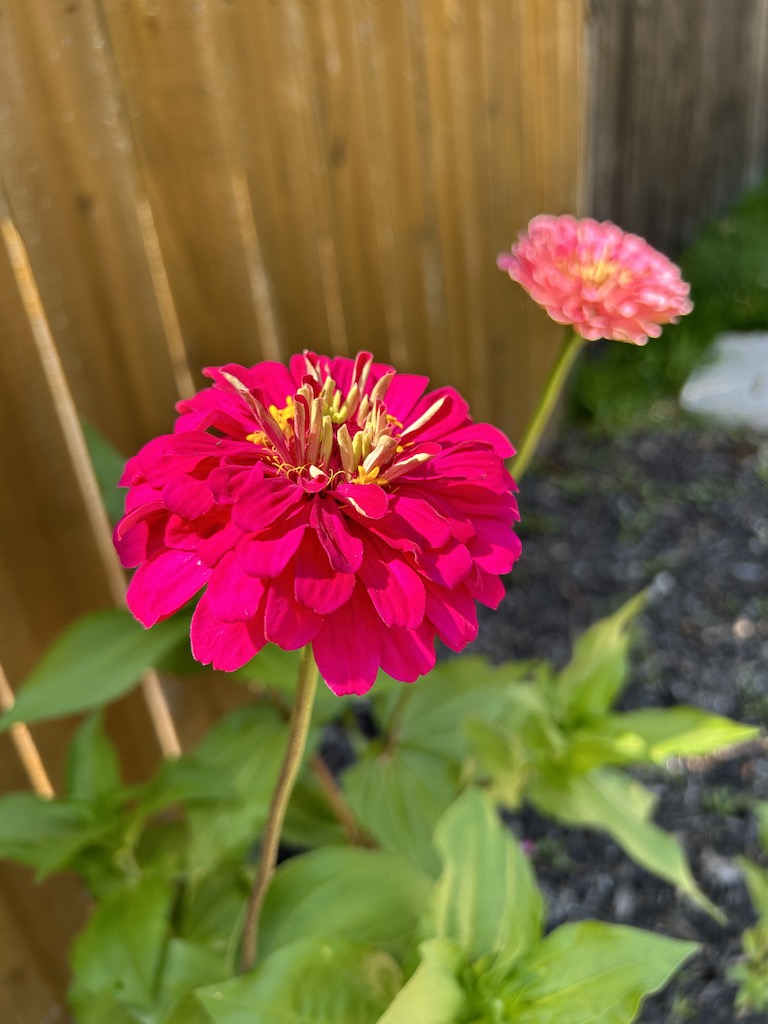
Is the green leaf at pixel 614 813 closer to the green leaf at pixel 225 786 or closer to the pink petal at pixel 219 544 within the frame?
the green leaf at pixel 225 786

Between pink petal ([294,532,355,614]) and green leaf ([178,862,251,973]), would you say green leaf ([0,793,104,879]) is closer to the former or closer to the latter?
green leaf ([178,862,251,973])

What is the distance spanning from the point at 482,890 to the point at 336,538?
0.55 meters

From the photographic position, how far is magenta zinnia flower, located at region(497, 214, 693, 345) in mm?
908

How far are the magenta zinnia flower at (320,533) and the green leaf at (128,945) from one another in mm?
618

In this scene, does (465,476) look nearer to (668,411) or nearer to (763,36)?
(668,411)

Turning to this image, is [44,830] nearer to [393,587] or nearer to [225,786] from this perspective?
[225,786]

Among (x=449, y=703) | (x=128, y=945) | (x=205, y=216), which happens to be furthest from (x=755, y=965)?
(x=205, y=216)

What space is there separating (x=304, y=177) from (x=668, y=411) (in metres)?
1.86

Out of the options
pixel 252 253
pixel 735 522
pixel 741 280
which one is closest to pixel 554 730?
pixel 252 253

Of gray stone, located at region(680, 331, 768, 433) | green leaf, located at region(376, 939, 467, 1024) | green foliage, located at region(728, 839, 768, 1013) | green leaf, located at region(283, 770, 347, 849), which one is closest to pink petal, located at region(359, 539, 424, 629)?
green leaf, located at region(376, 939, 467, 1024)

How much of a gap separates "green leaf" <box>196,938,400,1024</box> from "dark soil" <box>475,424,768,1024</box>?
0.76 meters

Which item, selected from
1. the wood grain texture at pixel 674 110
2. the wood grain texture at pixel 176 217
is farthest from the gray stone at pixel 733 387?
the wood grain texture at pixel 176 217

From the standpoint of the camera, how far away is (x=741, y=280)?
349 centimetres

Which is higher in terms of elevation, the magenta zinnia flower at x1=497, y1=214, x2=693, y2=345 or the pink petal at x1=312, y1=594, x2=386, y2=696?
the magenta zinnia flower at x1=497, y1=214, x2=693, y2=345
